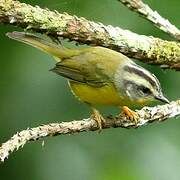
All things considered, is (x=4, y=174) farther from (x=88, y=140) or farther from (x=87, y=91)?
(x=87, y=91)

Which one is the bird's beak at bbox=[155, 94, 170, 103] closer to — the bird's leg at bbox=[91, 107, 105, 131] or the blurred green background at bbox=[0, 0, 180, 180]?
the blurred green background at bbox=[0, 0, 180, 180]

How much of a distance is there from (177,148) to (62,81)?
79 cm

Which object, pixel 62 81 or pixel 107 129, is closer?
pixel 107 129

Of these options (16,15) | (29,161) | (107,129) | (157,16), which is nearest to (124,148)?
(107,129)

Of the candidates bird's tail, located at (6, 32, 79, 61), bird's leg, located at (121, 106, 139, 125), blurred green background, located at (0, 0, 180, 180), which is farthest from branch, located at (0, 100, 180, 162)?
bird's tail, located at (6, 32, 79, 61)

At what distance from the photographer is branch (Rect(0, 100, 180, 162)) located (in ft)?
A: 7.16

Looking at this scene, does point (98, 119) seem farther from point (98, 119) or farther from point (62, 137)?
point (62, 137)

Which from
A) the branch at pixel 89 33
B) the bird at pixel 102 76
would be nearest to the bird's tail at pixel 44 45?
the bird at pixel 102 76

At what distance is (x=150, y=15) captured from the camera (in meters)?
2.97

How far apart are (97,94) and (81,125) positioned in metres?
0.78

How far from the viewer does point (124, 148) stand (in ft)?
9.85

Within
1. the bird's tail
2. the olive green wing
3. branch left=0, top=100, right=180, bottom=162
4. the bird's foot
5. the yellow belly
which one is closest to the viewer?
branch left=0, top=100, right=180, bottom=162

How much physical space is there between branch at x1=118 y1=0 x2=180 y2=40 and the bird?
255 mm

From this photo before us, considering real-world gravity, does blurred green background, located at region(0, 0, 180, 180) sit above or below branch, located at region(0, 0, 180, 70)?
below
